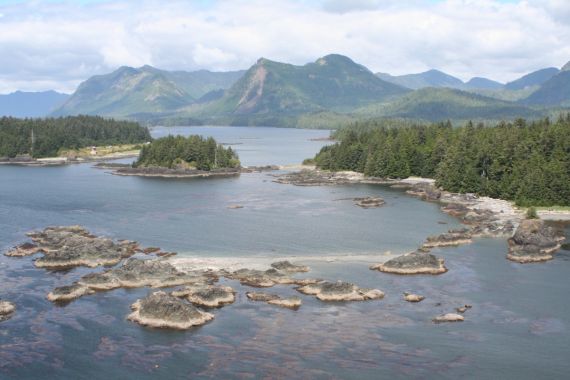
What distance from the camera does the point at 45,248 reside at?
90750 millimetres

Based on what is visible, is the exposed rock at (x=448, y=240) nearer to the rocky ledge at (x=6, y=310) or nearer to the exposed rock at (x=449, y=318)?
the exposed rock at (x=449, y=318)

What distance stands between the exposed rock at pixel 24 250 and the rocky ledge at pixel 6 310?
75.5ft

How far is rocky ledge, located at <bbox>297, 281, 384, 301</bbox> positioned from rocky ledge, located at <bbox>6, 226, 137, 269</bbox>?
29967 millimetres

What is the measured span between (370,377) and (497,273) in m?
36.4

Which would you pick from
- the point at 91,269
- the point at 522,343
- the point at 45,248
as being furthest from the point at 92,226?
the point at 522,343

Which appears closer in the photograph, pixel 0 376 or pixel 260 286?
pixel 0 376

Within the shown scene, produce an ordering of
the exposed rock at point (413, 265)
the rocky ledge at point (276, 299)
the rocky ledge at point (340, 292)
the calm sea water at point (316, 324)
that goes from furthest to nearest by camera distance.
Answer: the exposed rock at point (413, 265), the rocky ledge at point (340, 292), the rocky ledge at point (276, 299), the calm sea water at point (316, 324)

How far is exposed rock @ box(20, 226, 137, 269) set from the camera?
82.6m

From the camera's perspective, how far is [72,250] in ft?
279

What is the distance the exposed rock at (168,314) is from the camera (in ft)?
201

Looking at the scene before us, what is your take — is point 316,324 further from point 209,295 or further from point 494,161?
point 494,161

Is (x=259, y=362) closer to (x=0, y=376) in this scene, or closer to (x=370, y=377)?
(x=370, y=377)

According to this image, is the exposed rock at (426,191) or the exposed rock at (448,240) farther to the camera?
the exposed rock at (426,191)

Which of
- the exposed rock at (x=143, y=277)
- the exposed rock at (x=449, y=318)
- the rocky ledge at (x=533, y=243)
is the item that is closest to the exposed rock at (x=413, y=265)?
the rocky ledge at (x=533, y=243)
